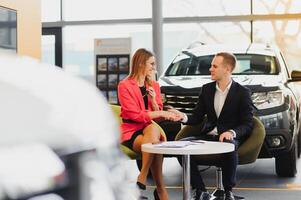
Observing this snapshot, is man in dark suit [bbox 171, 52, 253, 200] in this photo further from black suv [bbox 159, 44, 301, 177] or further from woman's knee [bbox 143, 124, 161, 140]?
black suv [bbox 159, 44, 301, 177]

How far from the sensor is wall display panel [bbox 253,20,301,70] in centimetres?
1126

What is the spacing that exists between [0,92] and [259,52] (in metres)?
5.79

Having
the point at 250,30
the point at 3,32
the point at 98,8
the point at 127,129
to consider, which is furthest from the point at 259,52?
the point at 98,8

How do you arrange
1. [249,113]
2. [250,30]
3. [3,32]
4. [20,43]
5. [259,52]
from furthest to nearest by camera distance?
1. [250,30]
2. [20,43]
3. [3,32]
4. [259,52]
5. [249,113]

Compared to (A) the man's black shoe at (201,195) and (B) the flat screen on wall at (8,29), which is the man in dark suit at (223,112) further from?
(B) the flat screen on wall at (8,29)

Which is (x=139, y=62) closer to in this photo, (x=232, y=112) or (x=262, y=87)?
(x=232, y=112)

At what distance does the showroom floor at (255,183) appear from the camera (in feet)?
16.4

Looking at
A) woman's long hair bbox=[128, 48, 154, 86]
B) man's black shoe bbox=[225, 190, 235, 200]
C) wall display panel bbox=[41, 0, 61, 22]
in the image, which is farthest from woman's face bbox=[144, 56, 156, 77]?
wall display panel bbox=[41, 0, 61, 22]

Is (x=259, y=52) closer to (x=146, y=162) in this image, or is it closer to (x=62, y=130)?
(x=146, y=162)

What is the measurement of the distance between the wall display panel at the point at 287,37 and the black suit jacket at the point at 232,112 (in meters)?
7.01

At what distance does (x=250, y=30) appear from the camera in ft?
38.4

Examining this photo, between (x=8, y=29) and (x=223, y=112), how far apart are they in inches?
144

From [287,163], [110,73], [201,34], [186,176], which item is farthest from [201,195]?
[201,34]

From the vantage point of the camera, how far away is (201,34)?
1186cm
